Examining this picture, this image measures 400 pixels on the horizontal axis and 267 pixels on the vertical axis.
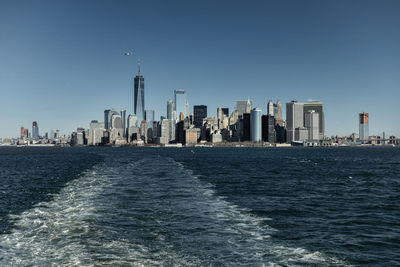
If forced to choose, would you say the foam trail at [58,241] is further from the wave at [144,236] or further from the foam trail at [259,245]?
the foam trail at [259,245]

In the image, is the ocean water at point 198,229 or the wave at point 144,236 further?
the ocean water at point 198,229

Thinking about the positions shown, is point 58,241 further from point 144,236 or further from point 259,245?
point 259,245

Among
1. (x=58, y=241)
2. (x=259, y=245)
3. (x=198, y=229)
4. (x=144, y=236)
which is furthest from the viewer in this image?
(x=198, y=229)

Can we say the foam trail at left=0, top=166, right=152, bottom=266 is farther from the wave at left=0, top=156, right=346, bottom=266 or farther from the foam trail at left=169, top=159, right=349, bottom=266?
the foam trail at left=169, top=159, right=349, bottom=266

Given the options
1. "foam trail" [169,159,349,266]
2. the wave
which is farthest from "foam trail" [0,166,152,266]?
"foam trail" [169,159,349,266]

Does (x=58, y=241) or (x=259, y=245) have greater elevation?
(x=58, y=241)

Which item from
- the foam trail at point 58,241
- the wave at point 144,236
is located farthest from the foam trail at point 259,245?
the foam trail at point 58,241

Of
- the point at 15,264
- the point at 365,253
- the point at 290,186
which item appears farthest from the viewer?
the point at 290,186

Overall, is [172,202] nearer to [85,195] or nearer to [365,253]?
[85,195]

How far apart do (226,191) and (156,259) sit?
24.3m

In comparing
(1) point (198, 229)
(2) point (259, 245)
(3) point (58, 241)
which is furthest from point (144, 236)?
(2) point (259, 245)

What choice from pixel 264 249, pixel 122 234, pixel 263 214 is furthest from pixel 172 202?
pixel 264 249

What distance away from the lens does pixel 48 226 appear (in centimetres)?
2269

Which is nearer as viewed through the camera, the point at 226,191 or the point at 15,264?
the point at 15,264
